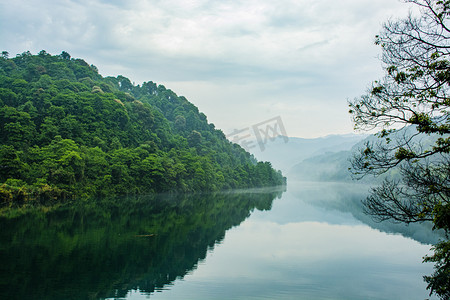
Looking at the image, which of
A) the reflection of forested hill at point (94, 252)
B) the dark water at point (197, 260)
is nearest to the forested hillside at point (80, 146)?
the reflection of forested hill at point (94, 252)

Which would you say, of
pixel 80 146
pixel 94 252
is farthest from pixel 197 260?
pixel 80 146

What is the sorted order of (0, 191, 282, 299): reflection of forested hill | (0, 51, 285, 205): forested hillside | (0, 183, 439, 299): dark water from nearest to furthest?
(0, 191, 282, 299): reflection of forested hill → (0, 183, 439, 299): dark water → (0, 51, 285, 205): forested hillside

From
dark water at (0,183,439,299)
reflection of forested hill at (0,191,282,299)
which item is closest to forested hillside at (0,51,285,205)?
reflection of forested hill at (0,191,282,299)

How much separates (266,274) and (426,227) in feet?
70.2

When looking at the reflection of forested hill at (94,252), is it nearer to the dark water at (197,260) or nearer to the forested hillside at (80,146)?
the dark water at (197,260)

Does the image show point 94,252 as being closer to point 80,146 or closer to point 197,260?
point 197,260

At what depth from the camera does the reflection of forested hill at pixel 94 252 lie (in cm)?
1046

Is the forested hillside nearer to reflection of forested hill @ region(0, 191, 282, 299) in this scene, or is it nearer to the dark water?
reflection of forested hill @ region(0, 191, 282, 299)

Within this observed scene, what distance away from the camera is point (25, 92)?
189 feet

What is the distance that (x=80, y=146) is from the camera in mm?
47500

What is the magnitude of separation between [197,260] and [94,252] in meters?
4.39

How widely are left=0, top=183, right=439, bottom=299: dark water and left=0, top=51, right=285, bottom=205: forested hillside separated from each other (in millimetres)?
14532

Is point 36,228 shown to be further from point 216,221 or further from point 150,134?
point 150,134

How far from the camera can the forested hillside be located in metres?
37.4
